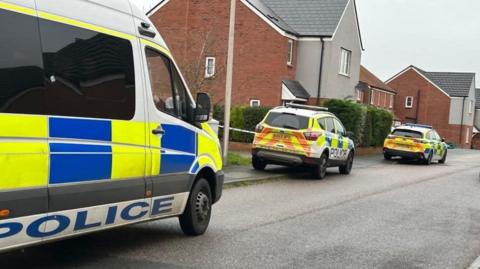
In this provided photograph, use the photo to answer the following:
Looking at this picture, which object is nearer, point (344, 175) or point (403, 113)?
point (344, 175)

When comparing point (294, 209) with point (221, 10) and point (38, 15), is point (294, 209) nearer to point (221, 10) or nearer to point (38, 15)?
point (38, 15)

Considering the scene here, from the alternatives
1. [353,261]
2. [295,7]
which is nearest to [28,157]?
[353,261]

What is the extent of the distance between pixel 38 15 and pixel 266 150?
36.6 feet

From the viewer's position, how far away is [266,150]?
15.7 metres

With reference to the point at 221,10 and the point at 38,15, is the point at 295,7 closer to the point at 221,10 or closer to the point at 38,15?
the point at 221,10

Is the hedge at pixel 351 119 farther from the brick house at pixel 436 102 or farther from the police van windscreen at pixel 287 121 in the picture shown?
the brick house at pixel 436 102

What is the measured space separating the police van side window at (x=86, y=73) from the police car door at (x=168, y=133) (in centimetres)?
41

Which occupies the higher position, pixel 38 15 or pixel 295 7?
pixel 295 7

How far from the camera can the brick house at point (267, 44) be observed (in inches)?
1270

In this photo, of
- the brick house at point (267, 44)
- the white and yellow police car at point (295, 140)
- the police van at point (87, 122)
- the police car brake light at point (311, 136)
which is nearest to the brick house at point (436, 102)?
the brick house at point (267, 44)

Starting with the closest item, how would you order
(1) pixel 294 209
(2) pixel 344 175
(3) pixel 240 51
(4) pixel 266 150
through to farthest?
(1) pixel 294 209
(4) pixel 266 150
(2) pixel 344 175
(3) pixel 240 51

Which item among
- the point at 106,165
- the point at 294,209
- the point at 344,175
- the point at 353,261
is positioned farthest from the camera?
the point at 344,175

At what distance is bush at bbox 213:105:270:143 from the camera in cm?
2402

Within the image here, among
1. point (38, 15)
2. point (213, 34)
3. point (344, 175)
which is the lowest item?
point (344, 175)
